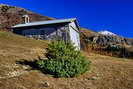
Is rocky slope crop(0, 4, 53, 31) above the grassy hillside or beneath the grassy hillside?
above

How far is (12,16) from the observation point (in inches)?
3233

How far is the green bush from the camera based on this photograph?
1828 centimetres

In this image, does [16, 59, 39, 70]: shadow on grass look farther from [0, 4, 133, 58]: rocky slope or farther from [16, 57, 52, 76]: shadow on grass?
[0, 4, 133, 58]: rocky slope

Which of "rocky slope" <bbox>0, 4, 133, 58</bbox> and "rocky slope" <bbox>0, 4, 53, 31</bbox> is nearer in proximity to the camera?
"rocky slope" <bbox>0, 4, 133, 58</bbox>

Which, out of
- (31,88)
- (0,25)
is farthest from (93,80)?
(0,25)

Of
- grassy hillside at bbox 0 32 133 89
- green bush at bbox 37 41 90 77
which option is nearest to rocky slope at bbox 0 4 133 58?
grassy hillside at bbox 0 32 133 89

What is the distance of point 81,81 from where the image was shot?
17.7 metres

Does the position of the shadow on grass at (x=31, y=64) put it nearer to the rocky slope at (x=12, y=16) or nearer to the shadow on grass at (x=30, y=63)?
the shadow on grass at (x=30, y=63)

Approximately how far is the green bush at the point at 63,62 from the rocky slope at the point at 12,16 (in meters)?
58.8

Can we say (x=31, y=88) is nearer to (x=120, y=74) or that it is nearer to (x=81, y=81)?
(x=81, y=81)

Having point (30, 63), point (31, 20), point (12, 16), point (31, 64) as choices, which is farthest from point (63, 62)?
point (12, 16)

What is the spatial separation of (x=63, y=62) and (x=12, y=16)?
218 ft

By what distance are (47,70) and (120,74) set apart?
610 centimetres

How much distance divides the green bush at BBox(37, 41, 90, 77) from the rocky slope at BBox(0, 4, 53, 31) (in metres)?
58.8
